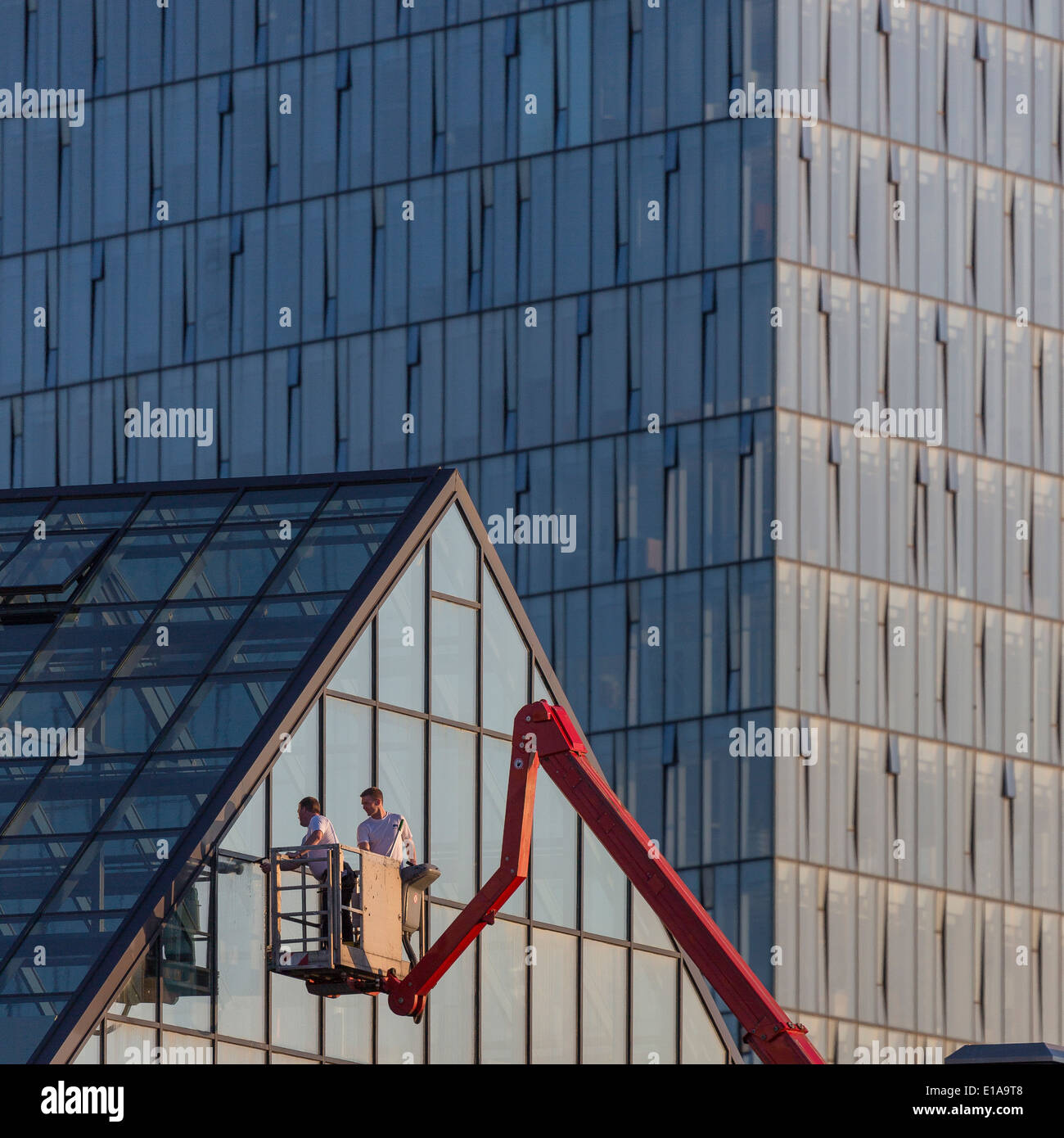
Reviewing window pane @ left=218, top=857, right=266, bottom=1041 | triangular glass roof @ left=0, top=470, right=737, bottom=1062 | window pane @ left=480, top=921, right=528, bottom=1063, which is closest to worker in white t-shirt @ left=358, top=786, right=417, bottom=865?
window pane @ left=218, top=857, right=266, bottom=1041

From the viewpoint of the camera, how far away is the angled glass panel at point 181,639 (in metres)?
48.2

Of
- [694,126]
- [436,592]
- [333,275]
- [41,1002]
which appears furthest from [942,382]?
[41,1002]

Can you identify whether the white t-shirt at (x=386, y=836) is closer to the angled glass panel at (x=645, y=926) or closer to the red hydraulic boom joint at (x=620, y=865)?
the red hydraulic boom joint at (x=620, y=865)

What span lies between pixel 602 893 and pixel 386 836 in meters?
10.0

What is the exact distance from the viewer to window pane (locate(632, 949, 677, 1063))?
51656 mm

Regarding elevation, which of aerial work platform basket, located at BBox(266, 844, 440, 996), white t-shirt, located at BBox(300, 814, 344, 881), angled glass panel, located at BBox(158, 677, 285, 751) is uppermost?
angled glass panel, located at BBox(158, 677, 285, 751)

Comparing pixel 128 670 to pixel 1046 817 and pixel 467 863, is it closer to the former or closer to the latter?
pixel 467 863

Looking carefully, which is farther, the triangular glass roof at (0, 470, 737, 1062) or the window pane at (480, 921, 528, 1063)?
the window pane at (480, 921, 528, 1063)

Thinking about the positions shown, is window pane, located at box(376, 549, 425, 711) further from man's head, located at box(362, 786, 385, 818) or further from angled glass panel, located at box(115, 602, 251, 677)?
man's head, located at box(362, 786, 385, 818)

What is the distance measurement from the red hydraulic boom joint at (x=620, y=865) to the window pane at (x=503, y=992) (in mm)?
5713

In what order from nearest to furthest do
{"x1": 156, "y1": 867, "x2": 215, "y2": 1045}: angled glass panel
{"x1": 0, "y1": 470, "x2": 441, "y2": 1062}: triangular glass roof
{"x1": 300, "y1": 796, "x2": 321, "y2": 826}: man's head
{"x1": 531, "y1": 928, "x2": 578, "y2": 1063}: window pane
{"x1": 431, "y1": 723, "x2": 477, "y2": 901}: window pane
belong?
{"x1": 300, "y1": 796, "x2": 321, "y2": 826}: man's head, {"x1": 156, "y1": 867, "x2": 215, "y2": 1045}: angled glass panel, {"x1": 0, "y1": 470, "x2": 441, "y2": 1062}: triangular glass roof, {"x1": 431, "y1": 723, "x2": 477, "y2": 901}: window pane, {"x1": 531, "y1": 928, "x2": 578, "y2": 1063}: window pane

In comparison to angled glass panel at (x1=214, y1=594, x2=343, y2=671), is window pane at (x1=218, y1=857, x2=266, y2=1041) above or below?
below

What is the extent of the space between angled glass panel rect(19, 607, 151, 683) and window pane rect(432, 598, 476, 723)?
169 inches

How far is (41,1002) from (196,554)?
996 cm
